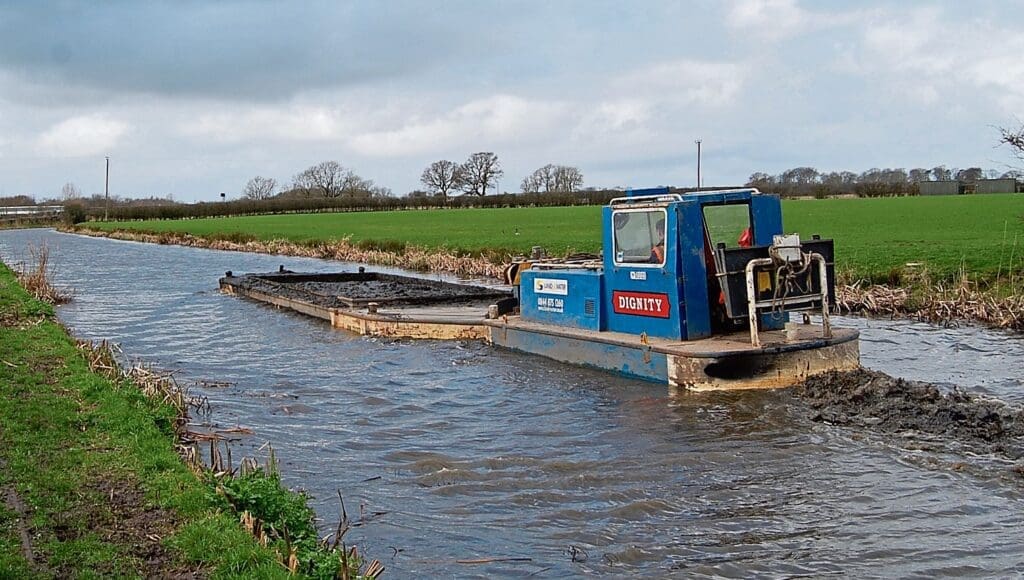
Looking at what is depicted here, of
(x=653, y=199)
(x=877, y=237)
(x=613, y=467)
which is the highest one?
(x=653, y=199)

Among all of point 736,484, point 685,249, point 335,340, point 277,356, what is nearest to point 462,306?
point 335,340

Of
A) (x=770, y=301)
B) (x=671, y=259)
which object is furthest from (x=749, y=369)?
(x=671, y=259)

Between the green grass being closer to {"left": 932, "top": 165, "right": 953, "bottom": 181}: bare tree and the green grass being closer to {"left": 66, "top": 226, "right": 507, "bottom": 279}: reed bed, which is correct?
{"left": 66, "top": 226, "right": 507, "bottom": 279}: reed bed

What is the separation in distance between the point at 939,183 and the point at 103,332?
8143 cm

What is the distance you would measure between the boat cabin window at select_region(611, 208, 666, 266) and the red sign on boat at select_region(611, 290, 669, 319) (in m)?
0.43

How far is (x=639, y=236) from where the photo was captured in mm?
12406

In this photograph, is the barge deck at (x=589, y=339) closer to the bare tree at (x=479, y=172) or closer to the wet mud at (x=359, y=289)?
the wet mud at (x=359, y=289)

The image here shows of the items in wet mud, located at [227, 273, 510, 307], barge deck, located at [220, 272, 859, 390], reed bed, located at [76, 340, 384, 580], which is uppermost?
wet mud, located at [227, 273, 510, 307]

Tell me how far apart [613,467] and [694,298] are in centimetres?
370

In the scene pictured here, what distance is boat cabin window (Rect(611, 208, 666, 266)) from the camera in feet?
39.6

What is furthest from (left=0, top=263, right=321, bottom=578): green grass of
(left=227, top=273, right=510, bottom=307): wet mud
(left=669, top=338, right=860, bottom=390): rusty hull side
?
(left=227, top=273, right=510, bottom=307): wet mud

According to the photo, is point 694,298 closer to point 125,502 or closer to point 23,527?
point 125,502

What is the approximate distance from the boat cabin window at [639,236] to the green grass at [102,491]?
19.4 feet

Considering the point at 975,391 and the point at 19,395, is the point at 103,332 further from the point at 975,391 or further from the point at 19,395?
the point at 975,391
